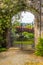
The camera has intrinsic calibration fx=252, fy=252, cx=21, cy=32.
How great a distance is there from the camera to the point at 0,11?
14047mm

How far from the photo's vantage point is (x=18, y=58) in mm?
12203

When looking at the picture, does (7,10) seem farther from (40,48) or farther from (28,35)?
(28,35)

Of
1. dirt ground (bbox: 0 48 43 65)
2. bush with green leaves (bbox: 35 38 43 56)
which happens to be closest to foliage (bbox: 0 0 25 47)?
dirt ground (bbox: 0 48 43 65)

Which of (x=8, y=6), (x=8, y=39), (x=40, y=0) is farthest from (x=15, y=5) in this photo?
(x=8, y=39)

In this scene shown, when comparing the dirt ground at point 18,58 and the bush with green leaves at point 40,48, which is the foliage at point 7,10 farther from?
the bush with green leaves at point 40,48

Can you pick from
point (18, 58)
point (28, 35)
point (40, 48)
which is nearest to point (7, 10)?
point (40, 48)

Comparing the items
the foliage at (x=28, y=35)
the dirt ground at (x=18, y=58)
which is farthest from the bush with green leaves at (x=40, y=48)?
the foliage at (x=28, y=35)

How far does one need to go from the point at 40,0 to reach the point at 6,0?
6.19 ft

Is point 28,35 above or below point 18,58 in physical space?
above

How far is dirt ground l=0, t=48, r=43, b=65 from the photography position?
11.3 metres

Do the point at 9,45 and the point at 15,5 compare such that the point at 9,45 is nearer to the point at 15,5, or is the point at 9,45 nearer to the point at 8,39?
the point at 8,39

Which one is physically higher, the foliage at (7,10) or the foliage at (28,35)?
the foliage at (7,10)

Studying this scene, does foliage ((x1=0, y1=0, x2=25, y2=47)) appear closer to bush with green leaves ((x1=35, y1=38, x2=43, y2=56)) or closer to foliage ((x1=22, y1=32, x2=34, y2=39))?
bush with green leaves ((x1=35, y1=38, x2=43, y2=56))

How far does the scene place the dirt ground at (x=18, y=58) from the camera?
11.3 meters
